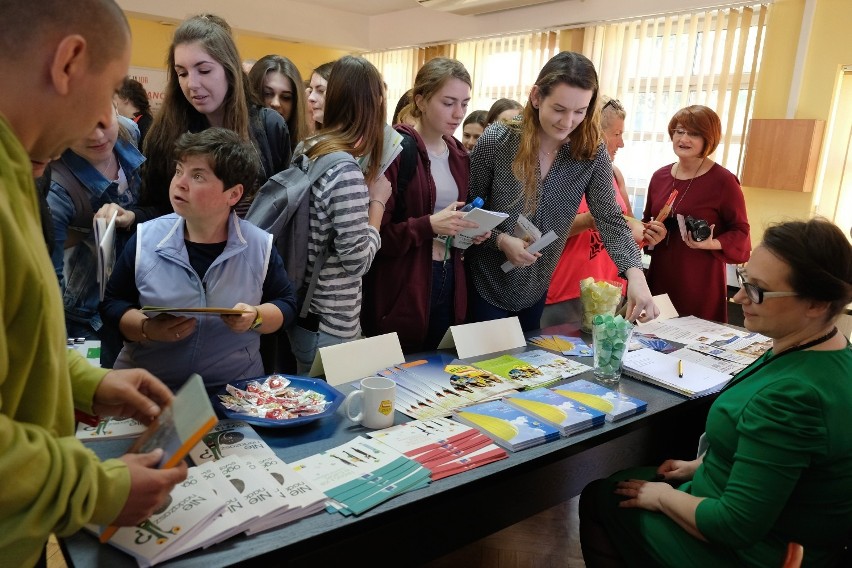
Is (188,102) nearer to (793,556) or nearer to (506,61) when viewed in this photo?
(793,556)

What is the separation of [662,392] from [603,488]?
13.0 inches

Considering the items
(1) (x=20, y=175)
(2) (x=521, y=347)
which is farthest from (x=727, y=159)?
(1) (x=20, y=175)

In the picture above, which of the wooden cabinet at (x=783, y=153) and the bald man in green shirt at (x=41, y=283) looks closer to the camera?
the bald man in green shirt at (x=41, y=283)

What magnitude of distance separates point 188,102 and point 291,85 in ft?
2.88

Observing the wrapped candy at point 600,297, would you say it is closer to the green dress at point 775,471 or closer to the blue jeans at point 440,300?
the blue jeans at point 440,300

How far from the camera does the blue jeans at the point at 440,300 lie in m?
2.26

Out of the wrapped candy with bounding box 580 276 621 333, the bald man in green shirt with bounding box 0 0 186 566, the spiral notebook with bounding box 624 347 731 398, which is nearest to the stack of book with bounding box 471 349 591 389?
the spiral notebook with bounding box 624 347 731 398

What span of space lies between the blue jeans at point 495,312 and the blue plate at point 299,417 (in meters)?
1.03

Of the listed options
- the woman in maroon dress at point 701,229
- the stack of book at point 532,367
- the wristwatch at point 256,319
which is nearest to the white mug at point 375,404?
the wristwatch at point 256,319

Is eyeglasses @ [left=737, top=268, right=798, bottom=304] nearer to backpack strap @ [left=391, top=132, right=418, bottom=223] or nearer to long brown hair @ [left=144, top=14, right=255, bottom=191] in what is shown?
backpack strap @ [left=391, top=132, right=418, bottom=223]

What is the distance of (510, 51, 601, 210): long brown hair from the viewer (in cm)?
207

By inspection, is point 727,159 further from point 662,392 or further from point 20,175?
point 20,175

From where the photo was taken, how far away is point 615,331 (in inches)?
65.0

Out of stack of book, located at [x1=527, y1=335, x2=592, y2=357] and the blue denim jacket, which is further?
stack of book, located at [x1=527, y1=335, x2=592, y2=357]
